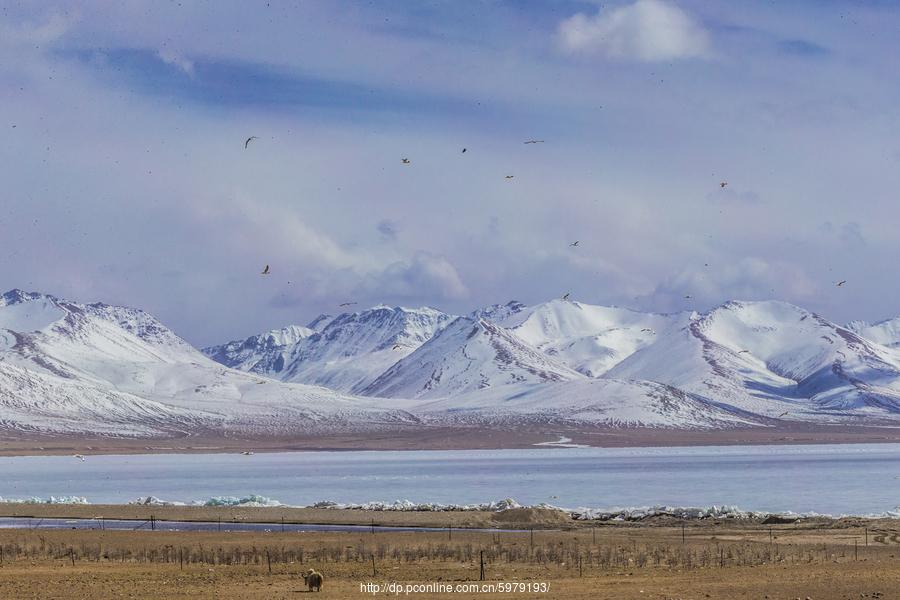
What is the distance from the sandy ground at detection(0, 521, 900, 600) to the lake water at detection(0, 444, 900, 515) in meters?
20.8

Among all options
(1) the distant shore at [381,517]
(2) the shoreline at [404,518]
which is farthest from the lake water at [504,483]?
(1) the distant shore at [381,517]

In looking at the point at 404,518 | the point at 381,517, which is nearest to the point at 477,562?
the point at 404,518

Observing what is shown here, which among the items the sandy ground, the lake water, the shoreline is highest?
the lake water

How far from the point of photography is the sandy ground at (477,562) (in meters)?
36.5

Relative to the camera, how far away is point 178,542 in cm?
5631

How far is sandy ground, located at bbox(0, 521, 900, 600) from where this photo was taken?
3647 centimetres

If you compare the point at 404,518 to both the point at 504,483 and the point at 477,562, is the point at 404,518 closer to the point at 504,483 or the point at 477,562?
the point at 477,562

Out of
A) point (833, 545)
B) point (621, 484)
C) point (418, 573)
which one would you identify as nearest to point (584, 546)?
point (833, 545)

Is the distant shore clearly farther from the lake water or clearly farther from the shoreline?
the lake water

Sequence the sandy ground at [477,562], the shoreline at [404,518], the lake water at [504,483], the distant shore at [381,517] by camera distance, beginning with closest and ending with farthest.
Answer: the sandy ground at [477,562] → the shoreline at [404,518] → the distant shore at [381,517] → the lake water at [504,483]

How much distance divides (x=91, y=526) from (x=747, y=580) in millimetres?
39289

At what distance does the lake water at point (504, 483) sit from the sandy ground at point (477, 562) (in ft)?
68.2

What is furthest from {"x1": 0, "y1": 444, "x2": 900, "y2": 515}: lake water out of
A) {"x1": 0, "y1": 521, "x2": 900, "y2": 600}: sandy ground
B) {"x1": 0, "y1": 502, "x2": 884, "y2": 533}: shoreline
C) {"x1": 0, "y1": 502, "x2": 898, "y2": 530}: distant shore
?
{"x1": 0, "y1": 521, "x2": 900, "y2": 600}: sandy ground

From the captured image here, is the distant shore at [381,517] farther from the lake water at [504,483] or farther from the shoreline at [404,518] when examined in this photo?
the lake water at [504,483]
